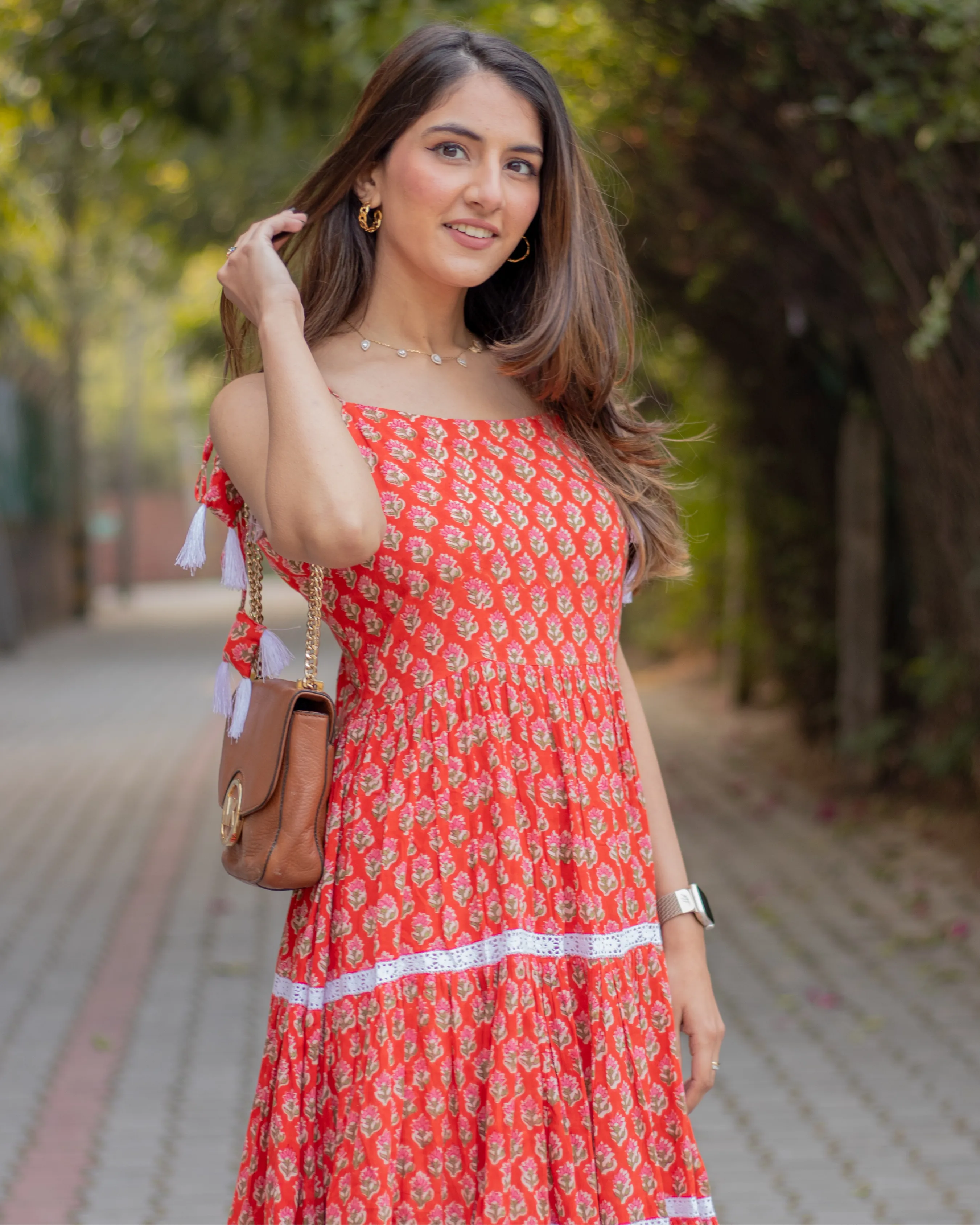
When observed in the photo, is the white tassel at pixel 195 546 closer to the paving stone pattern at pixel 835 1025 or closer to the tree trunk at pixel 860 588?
the paving stone pattern at pixel 835 1025

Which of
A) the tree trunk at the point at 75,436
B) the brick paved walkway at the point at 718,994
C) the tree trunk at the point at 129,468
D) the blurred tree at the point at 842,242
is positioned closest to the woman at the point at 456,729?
the brick paved walkway at the point at 718,994

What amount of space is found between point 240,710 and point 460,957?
0.41 meters

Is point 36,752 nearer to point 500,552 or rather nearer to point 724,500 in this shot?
point 724,500

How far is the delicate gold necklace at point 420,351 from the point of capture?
2033mm

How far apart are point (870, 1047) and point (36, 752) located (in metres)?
7.57

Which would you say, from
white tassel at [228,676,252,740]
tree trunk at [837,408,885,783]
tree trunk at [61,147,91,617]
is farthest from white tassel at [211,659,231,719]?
tree trunk at [61,147,91,617]

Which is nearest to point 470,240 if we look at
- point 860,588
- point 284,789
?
point 284,789

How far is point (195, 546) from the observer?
6.73 ft

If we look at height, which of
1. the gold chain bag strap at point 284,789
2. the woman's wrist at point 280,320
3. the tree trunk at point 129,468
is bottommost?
the tree trunk at point 129,468

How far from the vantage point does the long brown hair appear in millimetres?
1981

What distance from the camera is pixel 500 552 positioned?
1.89 meters

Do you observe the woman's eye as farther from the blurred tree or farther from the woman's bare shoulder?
the blurred tree

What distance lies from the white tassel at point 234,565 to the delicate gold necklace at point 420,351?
0.30 metres

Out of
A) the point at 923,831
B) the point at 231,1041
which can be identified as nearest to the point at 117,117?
the point at 231,1041
